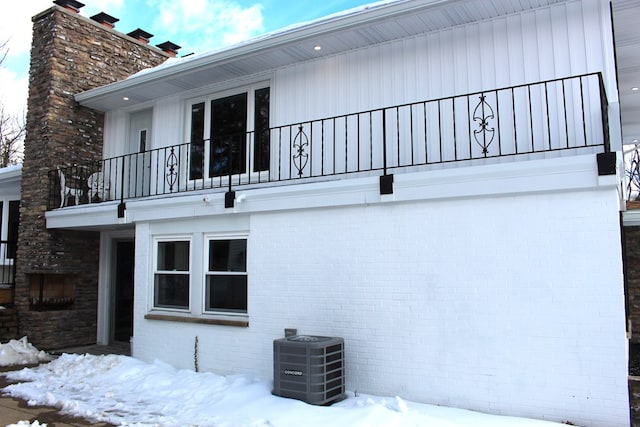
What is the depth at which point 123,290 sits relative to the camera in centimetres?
1176

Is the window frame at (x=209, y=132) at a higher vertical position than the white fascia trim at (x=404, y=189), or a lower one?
higher

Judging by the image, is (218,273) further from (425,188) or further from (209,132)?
(425,188)

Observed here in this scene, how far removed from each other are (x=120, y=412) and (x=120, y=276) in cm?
594

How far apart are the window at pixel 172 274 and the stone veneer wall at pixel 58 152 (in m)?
3.16

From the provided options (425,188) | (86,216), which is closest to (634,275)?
(425,188)

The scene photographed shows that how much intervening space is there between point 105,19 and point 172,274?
6968mm

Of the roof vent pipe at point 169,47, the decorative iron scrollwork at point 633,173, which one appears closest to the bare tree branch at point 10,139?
the roof vent pipe at point 169,47

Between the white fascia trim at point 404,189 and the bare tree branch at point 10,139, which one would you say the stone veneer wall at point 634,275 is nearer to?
the white fascia trim at point 404,189

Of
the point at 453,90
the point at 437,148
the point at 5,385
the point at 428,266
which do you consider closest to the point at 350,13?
the point at 453,90

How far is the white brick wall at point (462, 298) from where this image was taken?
5281 mm

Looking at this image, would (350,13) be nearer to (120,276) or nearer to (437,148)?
(437,148)

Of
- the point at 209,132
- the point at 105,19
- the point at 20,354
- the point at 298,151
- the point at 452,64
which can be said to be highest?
the point at 105,19

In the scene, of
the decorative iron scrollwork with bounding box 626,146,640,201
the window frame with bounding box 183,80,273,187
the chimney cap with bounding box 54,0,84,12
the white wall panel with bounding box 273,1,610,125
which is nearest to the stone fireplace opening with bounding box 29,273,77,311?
the window frame with bounding box 183,80,273,187

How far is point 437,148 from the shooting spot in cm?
742
